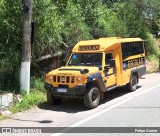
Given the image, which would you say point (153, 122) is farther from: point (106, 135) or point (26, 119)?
point (26, 119)

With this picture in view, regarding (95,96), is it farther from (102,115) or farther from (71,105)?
(102,115)

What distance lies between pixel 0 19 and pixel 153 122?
6.65 metres

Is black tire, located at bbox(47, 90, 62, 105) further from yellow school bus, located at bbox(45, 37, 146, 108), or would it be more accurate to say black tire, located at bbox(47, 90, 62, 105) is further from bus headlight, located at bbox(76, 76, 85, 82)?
bus headlight, located at bbox(76, 76, 85, 82)

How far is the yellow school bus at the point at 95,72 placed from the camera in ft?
36.4

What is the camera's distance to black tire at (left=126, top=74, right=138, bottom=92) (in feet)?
46.4

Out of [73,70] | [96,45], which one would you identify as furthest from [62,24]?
[73,70]

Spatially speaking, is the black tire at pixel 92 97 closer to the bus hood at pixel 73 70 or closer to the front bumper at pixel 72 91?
the front bumper at pixel 72 91

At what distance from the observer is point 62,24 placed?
1442 centimetres

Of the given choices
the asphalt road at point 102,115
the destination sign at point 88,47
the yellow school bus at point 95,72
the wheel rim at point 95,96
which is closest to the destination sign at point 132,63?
the yellow school bus at point 95,72

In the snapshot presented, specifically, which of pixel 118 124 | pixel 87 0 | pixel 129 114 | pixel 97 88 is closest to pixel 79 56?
pixel 97 88

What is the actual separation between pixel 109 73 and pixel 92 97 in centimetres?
137

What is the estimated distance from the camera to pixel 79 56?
1284 centimetres

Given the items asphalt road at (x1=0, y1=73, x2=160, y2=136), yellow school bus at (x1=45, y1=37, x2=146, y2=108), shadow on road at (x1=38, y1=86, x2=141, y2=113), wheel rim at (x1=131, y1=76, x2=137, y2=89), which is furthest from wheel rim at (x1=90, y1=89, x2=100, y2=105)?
wheel rim at (x1=131, y1=76, x2=137, y2=89)

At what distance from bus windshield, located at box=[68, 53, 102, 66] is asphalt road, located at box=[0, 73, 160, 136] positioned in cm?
135
